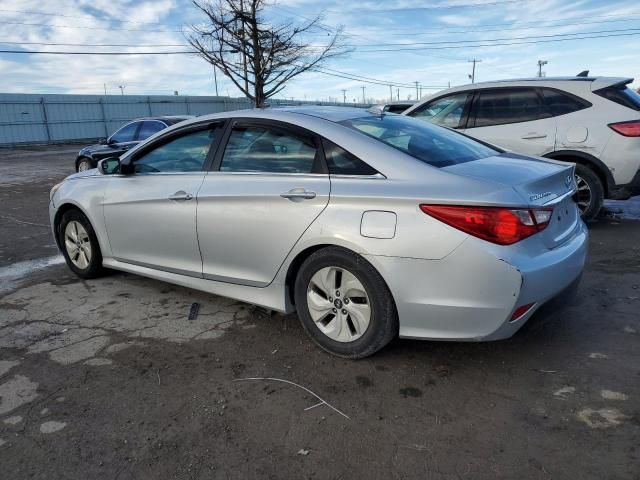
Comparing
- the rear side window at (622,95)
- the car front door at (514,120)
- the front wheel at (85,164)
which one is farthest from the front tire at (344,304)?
the front wheel at (85,164)

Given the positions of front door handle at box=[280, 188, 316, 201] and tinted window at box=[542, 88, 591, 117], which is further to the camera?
tinted window at box=[542, 88, 591, 117]

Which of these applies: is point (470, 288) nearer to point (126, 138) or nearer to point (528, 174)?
point (528, 174)

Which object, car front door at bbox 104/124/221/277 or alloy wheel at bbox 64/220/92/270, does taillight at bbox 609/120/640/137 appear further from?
alloy wheel at bbox 64/220/92/270

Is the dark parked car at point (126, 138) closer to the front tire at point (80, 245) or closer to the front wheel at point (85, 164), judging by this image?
the front wheel at point (85, 164)

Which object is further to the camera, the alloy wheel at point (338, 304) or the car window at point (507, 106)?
the car window at point (507, 106)

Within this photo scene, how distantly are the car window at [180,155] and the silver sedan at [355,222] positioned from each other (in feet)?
0.04

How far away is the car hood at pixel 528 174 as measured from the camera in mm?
2879

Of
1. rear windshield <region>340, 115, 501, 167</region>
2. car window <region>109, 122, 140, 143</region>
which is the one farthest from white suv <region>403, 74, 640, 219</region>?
Answer: car window <region>109, 122, 140, 143</region>

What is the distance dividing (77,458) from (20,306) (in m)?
2.45

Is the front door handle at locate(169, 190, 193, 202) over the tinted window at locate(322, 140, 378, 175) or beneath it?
beneath

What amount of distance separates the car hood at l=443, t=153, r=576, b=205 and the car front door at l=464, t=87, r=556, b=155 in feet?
10.2

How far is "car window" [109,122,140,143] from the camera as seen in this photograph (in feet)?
39.7

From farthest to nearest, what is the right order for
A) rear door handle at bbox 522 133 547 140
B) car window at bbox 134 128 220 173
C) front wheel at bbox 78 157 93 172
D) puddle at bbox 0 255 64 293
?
1. front wheel at bbox 78 157 93 172
2. rear door handle at bbox 522 133 547 140
3. puddle at bbox 0 255 64 293
4. car window at bbox 134 128 220 173

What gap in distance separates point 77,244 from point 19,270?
3.32ft
